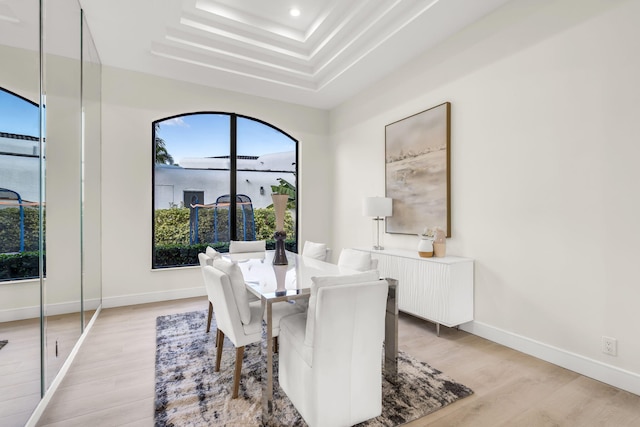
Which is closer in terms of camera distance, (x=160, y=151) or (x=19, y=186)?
(x=19, y=186)

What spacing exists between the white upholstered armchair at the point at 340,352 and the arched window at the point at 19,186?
58.1 inches

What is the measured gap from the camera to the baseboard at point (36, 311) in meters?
1.45

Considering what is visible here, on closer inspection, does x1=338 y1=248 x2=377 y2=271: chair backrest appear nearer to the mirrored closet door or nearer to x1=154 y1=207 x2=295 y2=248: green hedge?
the mirrored closet door

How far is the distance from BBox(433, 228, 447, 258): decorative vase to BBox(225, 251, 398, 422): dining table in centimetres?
127

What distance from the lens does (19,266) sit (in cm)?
158

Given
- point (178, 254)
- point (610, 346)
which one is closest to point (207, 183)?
point (178, 254)

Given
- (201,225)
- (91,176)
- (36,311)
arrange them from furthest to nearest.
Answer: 1. (201,225)
2. (91,176)
3. (36,311)

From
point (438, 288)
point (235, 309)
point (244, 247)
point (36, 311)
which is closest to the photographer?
point (36, 311)

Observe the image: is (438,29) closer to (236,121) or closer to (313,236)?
(236,121)

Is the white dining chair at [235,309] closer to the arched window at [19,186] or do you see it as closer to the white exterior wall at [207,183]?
the arched window at [19,186]

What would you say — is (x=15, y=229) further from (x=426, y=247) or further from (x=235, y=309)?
(x=426, y=247)

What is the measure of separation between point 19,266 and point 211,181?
3.22 meters

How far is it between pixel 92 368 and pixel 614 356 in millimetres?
3860

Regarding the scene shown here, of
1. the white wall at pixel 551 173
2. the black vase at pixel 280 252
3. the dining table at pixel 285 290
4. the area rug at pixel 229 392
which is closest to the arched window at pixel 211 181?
the black vase at pixel 280 252
